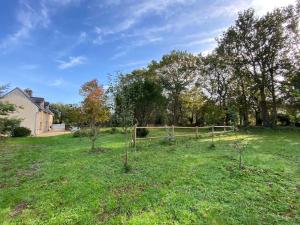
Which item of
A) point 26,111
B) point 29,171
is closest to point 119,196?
point 29,171

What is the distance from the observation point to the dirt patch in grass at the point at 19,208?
5238mm

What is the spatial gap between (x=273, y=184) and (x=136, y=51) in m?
12.4

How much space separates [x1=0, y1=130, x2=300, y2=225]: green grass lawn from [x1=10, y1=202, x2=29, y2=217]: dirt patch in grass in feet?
0.08

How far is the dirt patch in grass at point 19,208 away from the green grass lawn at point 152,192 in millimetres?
26

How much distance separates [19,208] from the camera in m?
5.53

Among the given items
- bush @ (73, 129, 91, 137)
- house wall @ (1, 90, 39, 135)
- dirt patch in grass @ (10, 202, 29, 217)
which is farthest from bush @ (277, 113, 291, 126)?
dirt patch in grass @ (10, 202, 29, 217)

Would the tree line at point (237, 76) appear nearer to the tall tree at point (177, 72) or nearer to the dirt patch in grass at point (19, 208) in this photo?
the tall tree at point (177, 72)

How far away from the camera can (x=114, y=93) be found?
1038 cm

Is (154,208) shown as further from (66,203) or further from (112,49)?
(112,49)

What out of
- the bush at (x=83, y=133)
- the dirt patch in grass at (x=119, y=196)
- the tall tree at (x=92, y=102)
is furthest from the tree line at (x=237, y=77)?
the dirt patch in grass at (x=119, y=196)

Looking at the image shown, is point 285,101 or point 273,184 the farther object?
point 285,101

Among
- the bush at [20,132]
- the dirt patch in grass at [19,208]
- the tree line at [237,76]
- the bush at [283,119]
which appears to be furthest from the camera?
the bush at [283,119]

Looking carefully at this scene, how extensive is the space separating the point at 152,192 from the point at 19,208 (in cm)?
310

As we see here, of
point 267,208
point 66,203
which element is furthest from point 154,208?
point 267,208
